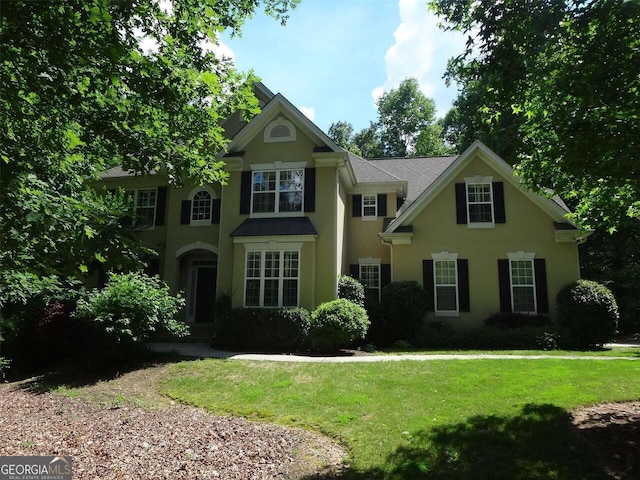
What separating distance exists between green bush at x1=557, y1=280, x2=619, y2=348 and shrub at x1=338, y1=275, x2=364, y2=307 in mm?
6987

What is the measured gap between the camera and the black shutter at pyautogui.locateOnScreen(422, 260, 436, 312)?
16.1m

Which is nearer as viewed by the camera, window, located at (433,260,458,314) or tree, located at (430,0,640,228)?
tree, located at (430,0,640,228)

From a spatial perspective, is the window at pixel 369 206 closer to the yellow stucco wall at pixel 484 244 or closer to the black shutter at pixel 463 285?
the yellow stucco wall at pixel 484 244

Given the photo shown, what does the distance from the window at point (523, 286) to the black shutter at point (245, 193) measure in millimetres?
10036

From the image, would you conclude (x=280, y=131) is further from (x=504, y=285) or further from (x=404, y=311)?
(x=504, y=285)

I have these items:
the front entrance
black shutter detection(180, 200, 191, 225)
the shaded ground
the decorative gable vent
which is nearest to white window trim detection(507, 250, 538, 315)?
the shaded ground

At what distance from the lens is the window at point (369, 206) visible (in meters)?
18.4

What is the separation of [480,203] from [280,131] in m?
8.20

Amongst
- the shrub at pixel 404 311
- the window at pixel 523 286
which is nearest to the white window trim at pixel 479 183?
the window at pixel 523 286

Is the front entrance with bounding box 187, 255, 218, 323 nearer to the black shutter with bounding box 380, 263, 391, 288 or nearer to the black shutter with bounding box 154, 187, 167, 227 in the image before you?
the black shutter with bounding box 154, 187, 167, 227

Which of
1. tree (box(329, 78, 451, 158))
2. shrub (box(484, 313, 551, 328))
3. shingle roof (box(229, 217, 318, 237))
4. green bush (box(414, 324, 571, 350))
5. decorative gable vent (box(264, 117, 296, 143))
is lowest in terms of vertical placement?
green bush (box(414, 324, 571, 350))

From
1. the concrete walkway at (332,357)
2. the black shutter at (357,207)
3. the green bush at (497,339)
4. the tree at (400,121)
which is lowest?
the concrete walkway at (332,357)

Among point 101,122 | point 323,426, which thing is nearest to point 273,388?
point 323,426

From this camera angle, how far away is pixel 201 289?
18234 millimetres
